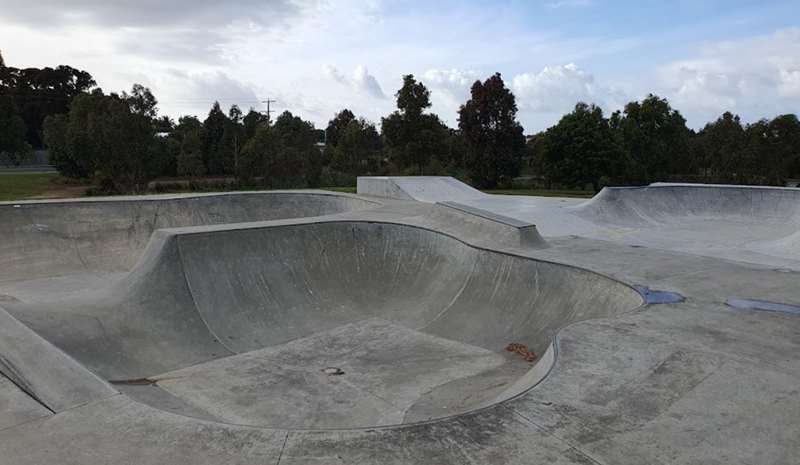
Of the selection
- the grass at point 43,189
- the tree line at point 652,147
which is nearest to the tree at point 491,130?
the tree line at point 652,147

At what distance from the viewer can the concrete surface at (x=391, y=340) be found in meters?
3.71

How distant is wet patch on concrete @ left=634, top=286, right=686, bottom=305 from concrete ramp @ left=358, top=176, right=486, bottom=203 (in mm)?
11508

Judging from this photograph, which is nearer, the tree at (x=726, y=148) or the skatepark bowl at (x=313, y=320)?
the skatepark bowl at (x=313, y=320)

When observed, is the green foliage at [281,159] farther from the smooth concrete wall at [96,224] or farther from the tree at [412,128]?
the smooth concrete wall at [96,224]

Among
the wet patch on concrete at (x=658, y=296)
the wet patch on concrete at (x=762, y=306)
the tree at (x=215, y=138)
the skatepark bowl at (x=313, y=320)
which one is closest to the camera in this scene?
the skatepark bowl at (x=313, y=320)

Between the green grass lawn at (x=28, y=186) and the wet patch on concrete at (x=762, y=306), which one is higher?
the green grass lawn at (x=28, y=186)

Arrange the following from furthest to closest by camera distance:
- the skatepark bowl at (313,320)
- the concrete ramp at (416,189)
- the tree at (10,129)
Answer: the tree at (10,129)
the concrete ramp at (416,189)
the skatepark bowl at (313,320)

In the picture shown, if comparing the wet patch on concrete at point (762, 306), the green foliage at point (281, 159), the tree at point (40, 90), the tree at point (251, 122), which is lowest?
the wet patch on concrete at point (762, 306)

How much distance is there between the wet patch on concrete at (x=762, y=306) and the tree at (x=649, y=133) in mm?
32800

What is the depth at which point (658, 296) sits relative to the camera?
7.41 m

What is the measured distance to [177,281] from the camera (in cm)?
909

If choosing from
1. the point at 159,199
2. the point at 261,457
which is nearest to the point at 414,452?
the point at 261,457

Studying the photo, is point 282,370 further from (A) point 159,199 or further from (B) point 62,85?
(B) point 62,85

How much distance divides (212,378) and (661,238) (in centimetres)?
1286
